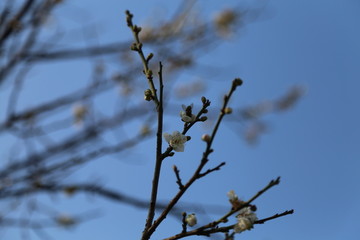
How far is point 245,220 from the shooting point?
1102 mm

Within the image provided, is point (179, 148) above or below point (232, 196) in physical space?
above

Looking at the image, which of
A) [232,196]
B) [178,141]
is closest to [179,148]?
[178,141]

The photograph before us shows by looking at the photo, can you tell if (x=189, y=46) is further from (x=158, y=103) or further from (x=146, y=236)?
→ (x=146, y=236)

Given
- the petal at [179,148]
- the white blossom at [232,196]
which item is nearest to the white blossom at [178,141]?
the petal at [179,148]

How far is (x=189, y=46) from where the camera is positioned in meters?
3.86

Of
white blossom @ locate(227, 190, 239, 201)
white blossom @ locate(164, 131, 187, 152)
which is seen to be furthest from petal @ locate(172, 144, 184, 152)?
white blossom @ locate(227, 190, 239, 201)

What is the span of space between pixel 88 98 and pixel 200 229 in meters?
2.86

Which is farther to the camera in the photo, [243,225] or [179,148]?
[179,148]

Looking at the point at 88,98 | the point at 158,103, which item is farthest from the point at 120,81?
the point at 158,103

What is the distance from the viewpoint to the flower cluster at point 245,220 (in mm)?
1091

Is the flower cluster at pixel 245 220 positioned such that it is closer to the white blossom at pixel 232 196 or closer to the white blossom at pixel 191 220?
the white blossom at pixel 232 196

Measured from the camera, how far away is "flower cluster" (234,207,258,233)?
3.58 feet

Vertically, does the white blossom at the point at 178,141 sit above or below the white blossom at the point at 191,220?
above

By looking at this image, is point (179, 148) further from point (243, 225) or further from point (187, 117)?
point (243, 225)
